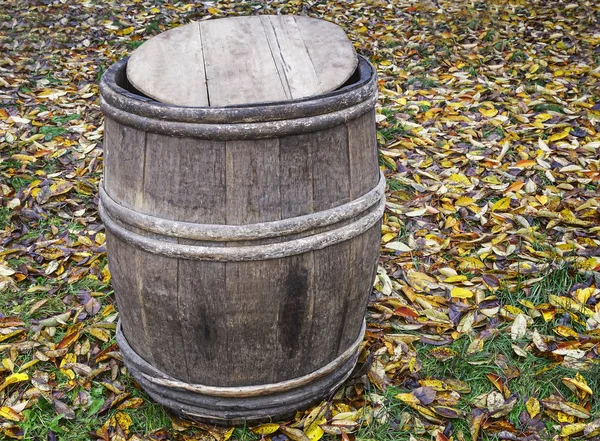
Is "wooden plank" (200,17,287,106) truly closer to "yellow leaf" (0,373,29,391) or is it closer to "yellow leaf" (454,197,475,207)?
"yellow leaf" (0,373,29,391)

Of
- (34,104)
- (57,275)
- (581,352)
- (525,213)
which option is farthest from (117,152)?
(34,104)

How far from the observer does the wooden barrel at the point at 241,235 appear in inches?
79.9

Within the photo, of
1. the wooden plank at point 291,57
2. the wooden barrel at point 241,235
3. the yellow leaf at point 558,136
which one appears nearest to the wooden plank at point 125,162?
the wooden barrel at point 241,235

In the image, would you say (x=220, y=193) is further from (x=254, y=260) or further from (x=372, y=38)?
(x=372, y=38)

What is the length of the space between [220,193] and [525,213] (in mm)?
2489

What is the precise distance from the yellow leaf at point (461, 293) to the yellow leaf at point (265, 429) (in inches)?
49.2

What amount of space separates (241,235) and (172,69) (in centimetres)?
62

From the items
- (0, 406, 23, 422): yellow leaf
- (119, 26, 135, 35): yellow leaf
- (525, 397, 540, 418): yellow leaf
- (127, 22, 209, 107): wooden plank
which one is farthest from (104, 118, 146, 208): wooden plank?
(119, 26, 135, 35): yellow leaf

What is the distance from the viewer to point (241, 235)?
2057 millimetres

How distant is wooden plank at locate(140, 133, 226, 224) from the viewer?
2025 mm

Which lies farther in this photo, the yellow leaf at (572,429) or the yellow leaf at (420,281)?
the yellow leaf at (420,281)

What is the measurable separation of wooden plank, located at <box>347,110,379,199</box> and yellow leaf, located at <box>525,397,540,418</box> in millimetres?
1132

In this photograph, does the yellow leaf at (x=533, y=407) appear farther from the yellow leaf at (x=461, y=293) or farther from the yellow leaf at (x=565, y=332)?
the yellow leaf at (x=461, y=293)

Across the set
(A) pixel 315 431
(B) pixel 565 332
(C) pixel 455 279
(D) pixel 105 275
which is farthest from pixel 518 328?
(D) pixel 105 275
